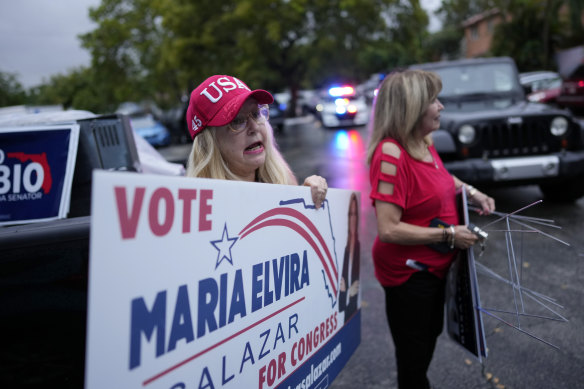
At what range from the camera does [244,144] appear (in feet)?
6.07

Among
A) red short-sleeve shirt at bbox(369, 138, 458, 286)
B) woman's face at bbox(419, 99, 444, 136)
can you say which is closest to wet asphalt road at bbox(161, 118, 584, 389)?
red short-sleeve shirt at bbox(369, 138, 458, 286)

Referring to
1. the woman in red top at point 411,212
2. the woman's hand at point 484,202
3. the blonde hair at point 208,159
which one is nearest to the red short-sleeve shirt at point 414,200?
the woman in red top at point 411,212

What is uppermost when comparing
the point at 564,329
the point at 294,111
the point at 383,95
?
the point at 294,111

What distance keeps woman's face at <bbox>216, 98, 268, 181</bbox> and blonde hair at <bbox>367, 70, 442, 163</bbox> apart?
627mm

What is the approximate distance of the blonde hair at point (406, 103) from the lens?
212 centimetres

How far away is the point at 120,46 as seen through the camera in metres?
30.8

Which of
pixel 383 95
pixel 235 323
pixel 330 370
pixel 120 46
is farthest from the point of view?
pixel 120 46

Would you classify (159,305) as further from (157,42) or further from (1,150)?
(157,42)

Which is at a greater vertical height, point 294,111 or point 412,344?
point 294,111

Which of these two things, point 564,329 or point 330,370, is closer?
point 330,370

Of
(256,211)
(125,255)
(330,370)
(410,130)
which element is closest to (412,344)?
(330,370)

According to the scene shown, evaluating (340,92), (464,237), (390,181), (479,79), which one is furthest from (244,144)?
(340,92)

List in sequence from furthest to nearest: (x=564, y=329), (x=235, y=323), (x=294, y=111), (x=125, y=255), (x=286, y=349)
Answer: (x=294, y=111) → (x=564, y=329) → (x=286, y=349) → (x=235, y=323) → (x=125, y=255)

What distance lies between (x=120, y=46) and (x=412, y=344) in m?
32.7
